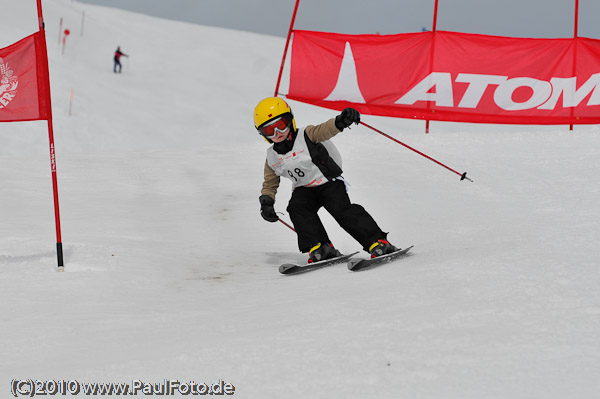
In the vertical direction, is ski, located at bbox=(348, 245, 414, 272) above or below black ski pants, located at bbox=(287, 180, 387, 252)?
below

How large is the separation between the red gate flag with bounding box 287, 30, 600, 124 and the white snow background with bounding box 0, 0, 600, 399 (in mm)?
634

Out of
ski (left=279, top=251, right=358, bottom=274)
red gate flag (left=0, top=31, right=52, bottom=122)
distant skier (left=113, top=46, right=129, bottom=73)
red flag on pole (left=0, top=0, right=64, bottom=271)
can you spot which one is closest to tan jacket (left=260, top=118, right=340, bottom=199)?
ski (left=279, top=251, right=358, bottom=274)

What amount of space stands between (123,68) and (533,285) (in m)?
27.1

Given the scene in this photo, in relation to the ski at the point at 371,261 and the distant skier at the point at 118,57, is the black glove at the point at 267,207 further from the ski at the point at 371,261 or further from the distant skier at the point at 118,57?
the distant skier at the point at 118,57

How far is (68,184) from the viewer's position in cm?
849

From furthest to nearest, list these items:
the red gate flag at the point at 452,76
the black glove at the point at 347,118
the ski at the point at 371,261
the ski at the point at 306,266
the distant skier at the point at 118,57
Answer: the distant skier at the point at 118,57
the red gate flag at the point at 452,76
the ski at the point at 306,266
the black glove at the point at 347,118
the ski at the point at 371,261

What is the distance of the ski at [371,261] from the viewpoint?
414cm

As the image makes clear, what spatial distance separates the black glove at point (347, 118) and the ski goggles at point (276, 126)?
16.2 inches

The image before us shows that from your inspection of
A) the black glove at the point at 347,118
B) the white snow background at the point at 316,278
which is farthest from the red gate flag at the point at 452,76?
the black glove at the point at 347,118

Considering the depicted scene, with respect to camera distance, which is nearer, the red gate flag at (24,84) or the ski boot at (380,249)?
the ski boot at (380,249)

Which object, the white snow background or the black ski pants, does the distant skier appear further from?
the black ski pants

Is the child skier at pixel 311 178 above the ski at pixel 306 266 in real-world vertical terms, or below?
above

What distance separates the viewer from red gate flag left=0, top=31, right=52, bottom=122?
189 inches

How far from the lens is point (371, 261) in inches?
166
